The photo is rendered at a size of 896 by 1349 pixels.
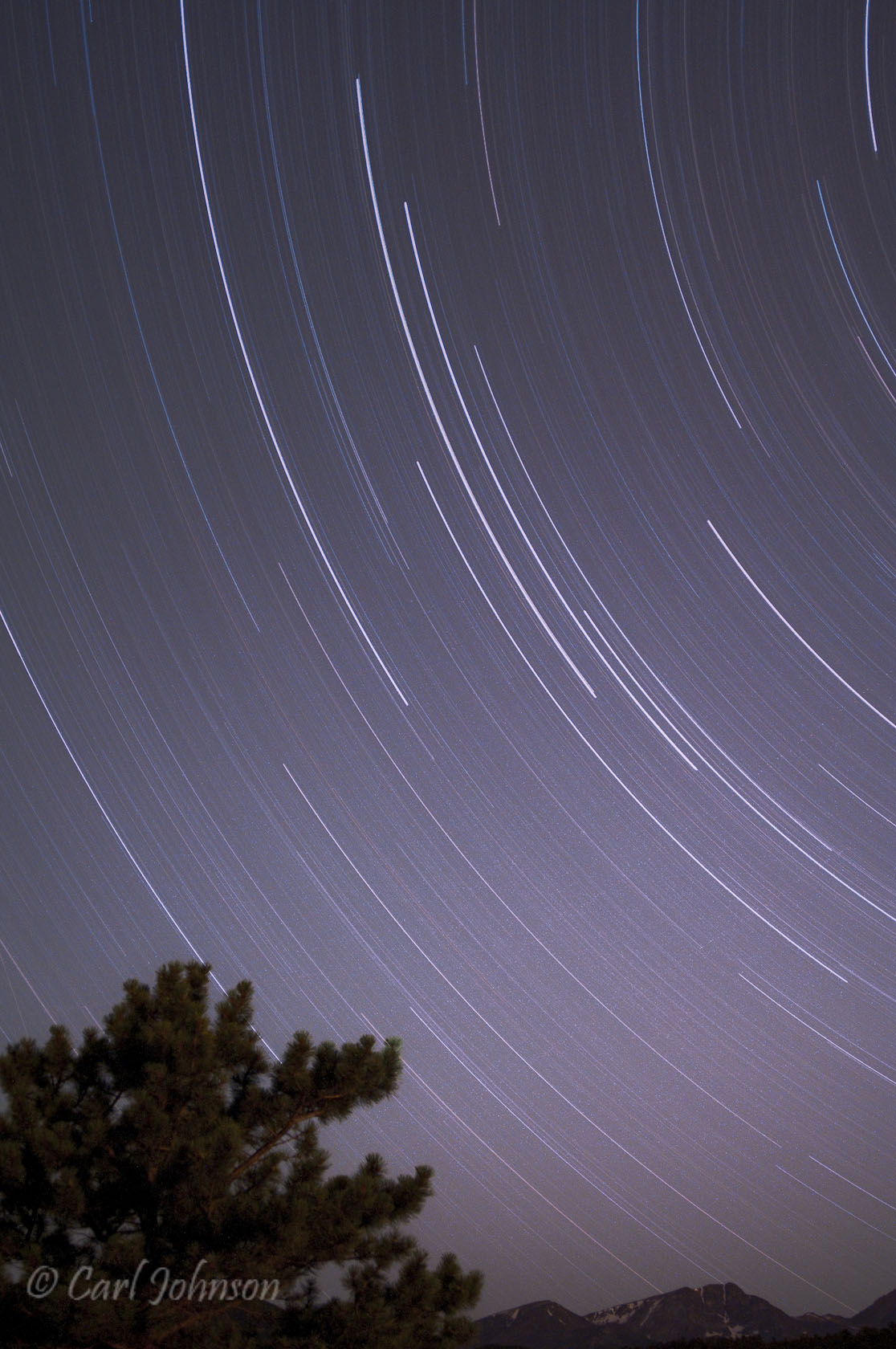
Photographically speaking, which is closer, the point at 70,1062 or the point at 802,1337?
the point at 70,1062

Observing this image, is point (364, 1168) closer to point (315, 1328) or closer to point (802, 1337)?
point (315, 1328)

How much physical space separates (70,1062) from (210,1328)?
93.8 inches

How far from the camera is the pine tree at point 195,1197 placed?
6.31m

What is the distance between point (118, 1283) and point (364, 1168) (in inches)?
80.1

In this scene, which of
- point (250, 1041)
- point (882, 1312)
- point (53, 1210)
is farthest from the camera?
point (882, 1312)

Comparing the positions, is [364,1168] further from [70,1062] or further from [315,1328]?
[70,1062]

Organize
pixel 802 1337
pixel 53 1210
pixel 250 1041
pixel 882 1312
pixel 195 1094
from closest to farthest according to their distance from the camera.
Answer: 1. pixel 53 1210
2. pixel 195 1094
3. pixel 250 1041
4. pixel 802 1337
5. pixel 882 1312

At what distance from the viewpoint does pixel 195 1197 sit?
667 cm

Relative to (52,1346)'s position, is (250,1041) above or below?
above

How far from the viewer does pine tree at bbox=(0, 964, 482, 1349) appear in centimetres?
631

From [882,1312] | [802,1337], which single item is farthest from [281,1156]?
[882,1312]

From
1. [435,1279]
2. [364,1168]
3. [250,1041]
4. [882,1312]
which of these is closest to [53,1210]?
[250,1041]

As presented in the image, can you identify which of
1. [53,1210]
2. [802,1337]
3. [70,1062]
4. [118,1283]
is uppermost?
[70,1062]

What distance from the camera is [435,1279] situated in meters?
7.45
